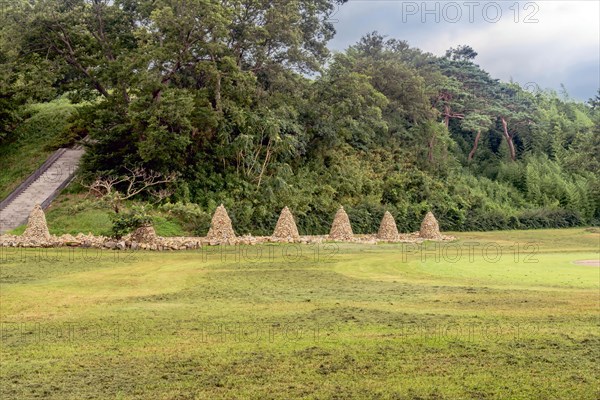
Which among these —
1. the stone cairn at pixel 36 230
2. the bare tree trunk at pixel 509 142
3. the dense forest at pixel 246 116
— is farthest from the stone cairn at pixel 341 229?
the bare tree trunk at pixel 509 142

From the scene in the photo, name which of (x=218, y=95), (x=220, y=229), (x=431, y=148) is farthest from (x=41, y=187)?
(x=431, y=148)

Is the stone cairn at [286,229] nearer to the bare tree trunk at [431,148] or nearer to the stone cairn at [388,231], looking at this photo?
the stone cairn at [388,231]

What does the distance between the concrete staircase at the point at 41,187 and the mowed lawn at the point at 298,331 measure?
31.2 ft

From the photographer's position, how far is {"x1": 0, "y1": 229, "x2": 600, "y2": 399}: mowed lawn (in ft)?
21.1

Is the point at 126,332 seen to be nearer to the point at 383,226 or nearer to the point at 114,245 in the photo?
the point at 114,245

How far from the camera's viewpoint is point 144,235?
21156 mm

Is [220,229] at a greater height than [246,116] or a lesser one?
lesser

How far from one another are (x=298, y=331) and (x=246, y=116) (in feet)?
70.0

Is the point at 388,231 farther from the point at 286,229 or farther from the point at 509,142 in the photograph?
the point at 509,142

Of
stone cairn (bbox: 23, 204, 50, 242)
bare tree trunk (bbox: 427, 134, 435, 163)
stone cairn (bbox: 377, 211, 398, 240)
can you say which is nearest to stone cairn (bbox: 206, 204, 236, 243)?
stone cairn (bbox: 23, 204, 50, 242)

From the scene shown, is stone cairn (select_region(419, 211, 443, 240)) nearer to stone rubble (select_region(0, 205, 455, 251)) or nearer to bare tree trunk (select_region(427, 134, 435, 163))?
stone rubble (select_region(0, 205, 455, 251))

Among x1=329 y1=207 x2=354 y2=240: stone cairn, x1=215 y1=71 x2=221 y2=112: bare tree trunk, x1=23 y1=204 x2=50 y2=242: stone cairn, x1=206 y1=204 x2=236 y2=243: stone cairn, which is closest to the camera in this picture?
x1=23 y1=204 x2=50 y2=242: stone cairn

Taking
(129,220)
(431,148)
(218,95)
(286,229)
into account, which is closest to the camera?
(129,220)

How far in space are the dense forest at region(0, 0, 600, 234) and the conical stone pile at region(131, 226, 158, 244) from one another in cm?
187
